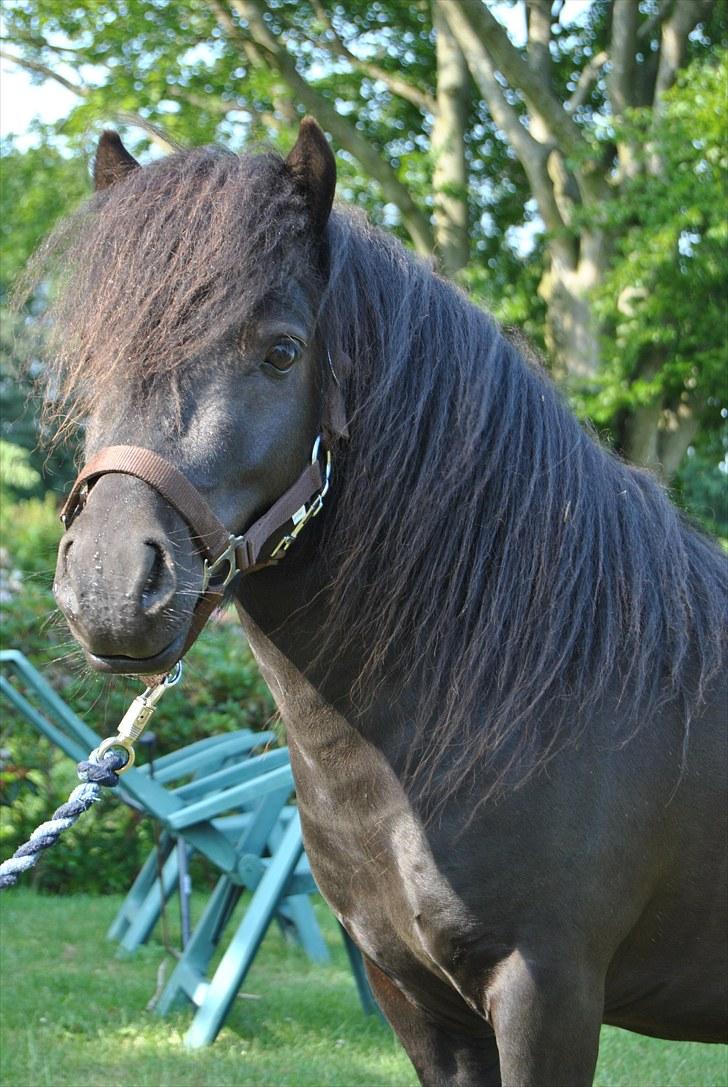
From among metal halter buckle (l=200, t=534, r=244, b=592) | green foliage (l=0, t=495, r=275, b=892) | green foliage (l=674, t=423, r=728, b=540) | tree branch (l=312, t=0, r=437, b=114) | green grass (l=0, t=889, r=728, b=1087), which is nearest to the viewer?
metal halter buckle (l=200, t=534, r=244, b=592)

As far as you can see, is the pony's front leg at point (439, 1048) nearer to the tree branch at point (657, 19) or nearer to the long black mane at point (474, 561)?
the long black mane at point (474, 561)

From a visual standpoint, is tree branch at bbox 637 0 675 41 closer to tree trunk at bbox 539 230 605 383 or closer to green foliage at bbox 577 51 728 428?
green foliage at bbox 577 51 728 428

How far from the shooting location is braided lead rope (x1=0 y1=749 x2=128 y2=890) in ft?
6.81

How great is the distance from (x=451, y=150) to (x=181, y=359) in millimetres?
12132

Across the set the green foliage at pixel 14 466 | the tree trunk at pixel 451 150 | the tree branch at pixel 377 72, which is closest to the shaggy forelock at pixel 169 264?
the tree trunk at pixel 451 150

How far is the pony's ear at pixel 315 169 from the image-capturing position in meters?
1.96

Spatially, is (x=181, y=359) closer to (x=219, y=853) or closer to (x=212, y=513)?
(x=212, y=513)

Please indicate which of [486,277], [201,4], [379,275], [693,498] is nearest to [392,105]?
[201,4]

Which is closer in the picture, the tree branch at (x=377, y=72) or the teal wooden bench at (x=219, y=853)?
the teal wooden bench at (x=219, y=853)

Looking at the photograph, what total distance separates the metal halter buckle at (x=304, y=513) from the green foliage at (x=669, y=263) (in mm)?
8731

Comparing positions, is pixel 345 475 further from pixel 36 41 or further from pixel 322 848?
pixel 36 41

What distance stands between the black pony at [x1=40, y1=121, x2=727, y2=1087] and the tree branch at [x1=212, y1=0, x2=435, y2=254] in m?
10.9

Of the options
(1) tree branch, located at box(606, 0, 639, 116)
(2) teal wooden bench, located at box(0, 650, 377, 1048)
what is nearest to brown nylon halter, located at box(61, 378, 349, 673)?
(2) teal wooden bench, located at box(0, 650, 377, 1048)

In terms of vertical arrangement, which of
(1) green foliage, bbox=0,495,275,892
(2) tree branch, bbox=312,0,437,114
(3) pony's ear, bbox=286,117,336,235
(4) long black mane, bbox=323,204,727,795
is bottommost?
(1) green foliage, bbox=0,495,275,892
